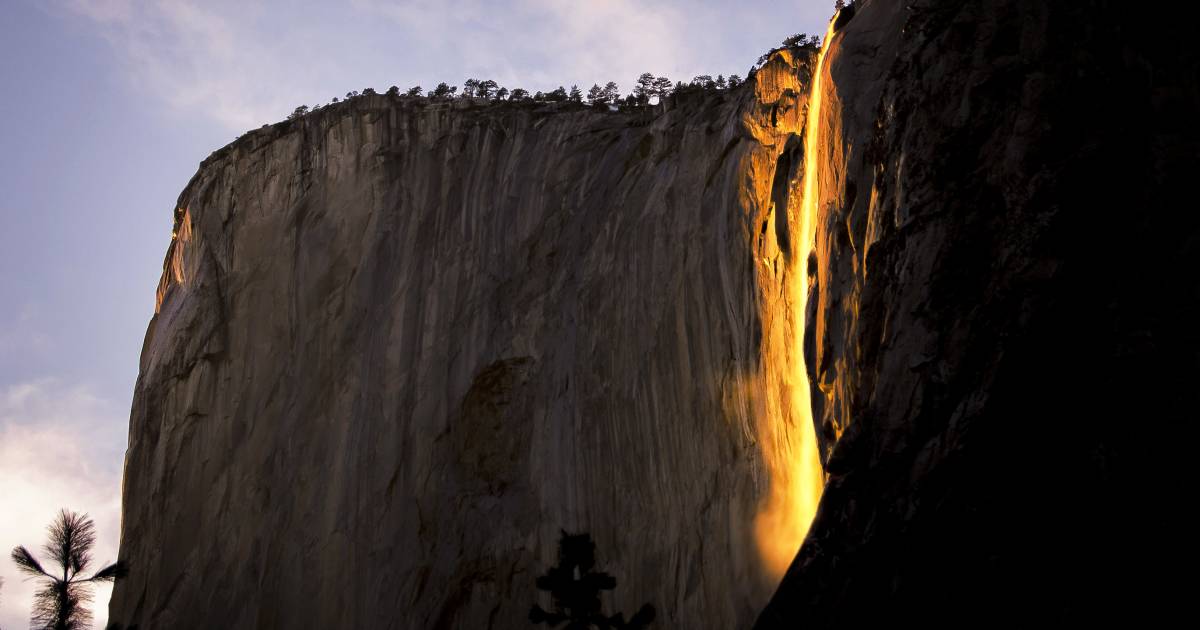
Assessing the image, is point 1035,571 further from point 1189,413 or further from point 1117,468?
point 1189,413

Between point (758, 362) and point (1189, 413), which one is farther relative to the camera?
point (758, 362)

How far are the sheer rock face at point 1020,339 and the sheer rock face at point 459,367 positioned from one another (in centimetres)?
559

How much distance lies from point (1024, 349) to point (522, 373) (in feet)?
51.4

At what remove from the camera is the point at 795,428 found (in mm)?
17688

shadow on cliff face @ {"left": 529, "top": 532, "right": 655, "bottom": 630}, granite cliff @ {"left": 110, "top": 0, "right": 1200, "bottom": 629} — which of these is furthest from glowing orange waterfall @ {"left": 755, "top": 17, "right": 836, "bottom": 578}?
shadow on cliff face @ {"left": 529, "top": 532, "right": 655, "bottom": 630}

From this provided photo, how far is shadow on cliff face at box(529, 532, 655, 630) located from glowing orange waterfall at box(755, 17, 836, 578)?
3.29 meters

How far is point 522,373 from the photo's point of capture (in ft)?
87.4

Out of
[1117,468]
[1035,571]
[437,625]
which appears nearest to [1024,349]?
[1117,468]

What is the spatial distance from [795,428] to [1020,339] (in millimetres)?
5827

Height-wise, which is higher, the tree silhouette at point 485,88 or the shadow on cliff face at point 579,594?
the tree silhouette at point 485,88

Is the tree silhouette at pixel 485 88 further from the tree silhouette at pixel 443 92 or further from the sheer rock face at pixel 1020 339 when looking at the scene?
the sheer rock face at pixel 1020 339

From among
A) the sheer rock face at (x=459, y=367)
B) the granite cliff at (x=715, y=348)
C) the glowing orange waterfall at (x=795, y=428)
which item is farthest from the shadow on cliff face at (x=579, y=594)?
the sheer rock face at (x=459, y=367)

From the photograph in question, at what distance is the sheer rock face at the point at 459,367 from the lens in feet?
70.9

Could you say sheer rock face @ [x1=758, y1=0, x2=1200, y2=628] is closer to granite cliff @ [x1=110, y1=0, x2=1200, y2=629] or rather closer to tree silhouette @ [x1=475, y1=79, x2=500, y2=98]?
granite cliff @ [x1=110, y1=0, x2=1200, y2=629]
